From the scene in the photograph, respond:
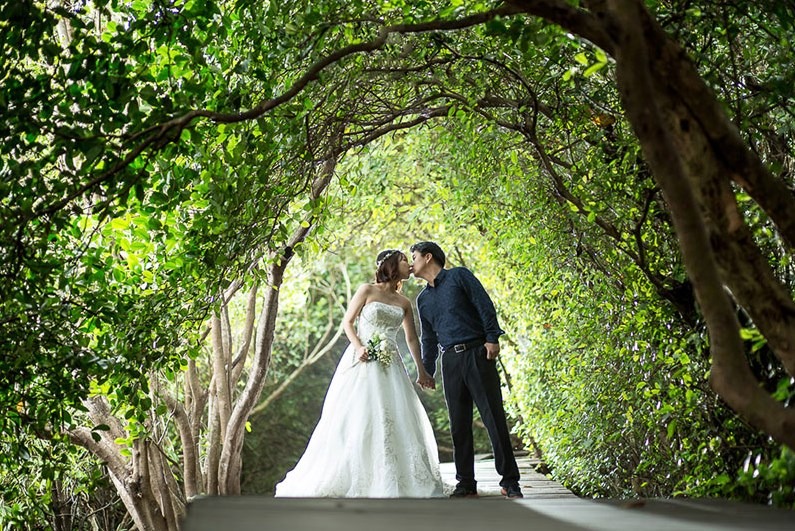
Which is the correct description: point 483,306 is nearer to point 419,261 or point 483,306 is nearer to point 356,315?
point 419,261

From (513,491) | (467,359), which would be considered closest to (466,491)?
(513,491)

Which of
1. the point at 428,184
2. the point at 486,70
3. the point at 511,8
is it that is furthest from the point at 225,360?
the point at 511,8

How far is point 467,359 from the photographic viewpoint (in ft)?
24.6

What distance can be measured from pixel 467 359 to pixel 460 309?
0.38 m

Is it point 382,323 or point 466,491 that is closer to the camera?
point 466,491

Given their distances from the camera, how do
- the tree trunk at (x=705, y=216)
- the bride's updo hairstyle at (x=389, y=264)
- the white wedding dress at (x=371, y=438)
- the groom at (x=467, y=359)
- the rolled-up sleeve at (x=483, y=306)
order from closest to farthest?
the tree trunk at (x=705, y=216), the rolled-up sleeve at (x=483, y=306), the groom at (x=467, y=359), the white wedding dress at (x=371, y=438), the bride's updo hairstyle at (x=389, y=264)

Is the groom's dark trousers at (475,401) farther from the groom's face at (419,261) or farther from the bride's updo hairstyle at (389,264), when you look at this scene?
the bride's updo hairstyle at (389,264)

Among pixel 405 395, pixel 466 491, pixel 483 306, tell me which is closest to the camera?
pixel 483 306

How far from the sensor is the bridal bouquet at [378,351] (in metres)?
8.98

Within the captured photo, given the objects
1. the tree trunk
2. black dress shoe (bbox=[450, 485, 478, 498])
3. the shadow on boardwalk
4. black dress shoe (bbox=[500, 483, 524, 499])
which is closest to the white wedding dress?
black dress shoe (bbox=[450, 485, 478, 498])

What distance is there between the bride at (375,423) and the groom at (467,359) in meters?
0.74

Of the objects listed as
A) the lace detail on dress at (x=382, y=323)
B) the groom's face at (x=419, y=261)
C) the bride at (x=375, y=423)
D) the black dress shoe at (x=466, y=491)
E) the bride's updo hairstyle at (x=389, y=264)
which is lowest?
the black dress shoe at (x=466, y=491)

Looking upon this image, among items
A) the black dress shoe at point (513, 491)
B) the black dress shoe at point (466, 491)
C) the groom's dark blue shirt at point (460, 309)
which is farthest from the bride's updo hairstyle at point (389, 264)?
the black dress shoe at point (513, 491)

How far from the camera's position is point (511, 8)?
11.8 feet
